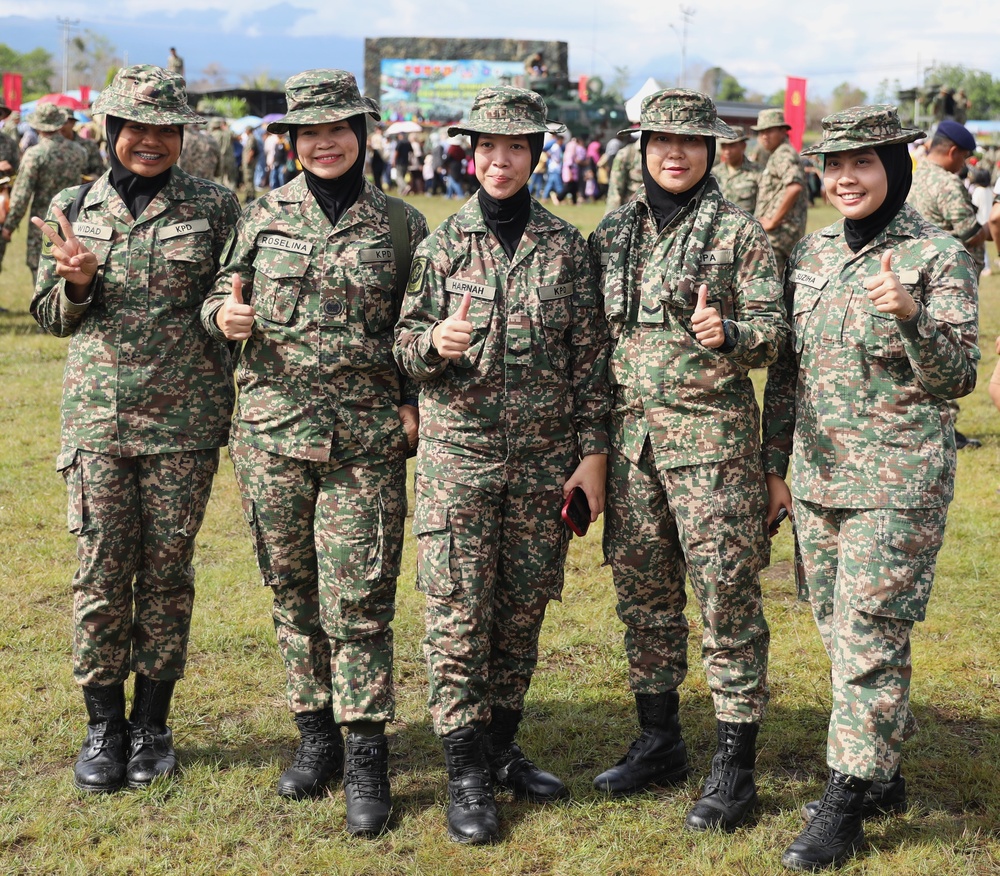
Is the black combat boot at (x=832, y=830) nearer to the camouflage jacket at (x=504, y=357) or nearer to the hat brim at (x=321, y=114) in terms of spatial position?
the camouflage jacket at (x=504, y=357)

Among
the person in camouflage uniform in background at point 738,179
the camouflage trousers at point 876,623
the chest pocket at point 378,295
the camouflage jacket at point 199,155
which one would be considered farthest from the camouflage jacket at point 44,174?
the camouflage trousers at point 876,623

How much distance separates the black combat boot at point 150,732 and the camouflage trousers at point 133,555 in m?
0.07

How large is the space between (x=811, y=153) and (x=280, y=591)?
2.31m

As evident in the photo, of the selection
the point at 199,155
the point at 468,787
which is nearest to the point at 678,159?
the point at 468,787

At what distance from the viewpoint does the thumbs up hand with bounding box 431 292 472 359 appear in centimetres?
368

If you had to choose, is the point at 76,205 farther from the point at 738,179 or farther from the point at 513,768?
the point at 738,179

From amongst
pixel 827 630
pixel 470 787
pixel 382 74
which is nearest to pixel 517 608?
pixel 470 787

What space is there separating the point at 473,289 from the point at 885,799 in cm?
226

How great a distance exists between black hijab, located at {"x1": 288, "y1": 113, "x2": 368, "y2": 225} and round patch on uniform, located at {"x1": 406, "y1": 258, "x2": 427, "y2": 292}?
309 mm

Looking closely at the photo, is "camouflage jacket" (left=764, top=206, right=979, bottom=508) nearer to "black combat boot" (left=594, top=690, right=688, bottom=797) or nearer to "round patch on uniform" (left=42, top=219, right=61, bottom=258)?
"black combat boot" (left=594, top=690, right=688, bottom=797)

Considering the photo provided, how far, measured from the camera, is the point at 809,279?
3871mm

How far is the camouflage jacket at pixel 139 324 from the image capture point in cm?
410

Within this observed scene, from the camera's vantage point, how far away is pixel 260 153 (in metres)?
32.5

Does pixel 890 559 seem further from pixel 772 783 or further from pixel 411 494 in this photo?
Answer: pixel 411 494
